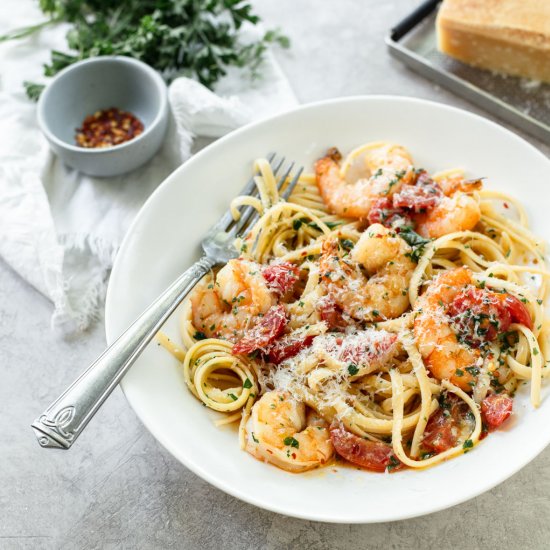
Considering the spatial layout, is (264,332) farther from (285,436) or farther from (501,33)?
(501,33)

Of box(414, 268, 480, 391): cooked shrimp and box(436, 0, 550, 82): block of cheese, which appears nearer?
box(414, 268, 480, 391): cooked shrimp

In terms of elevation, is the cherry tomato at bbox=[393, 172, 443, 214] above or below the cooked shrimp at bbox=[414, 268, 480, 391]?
above

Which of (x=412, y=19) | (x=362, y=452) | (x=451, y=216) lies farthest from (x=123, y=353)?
(x=412, y=19)

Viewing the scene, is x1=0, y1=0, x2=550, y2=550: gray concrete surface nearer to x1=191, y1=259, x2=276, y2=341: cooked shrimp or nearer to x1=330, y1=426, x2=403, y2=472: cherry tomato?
x1=330, y1=426, x2=403, y2=472: cherry tomato

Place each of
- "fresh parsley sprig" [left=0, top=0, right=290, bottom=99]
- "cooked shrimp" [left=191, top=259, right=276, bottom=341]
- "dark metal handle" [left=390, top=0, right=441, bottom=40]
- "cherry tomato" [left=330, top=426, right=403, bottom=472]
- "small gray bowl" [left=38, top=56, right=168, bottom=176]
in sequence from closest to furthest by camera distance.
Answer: "cherry tomato" [left=330, top=426, right=403, bottom=472], "cooked shrimp" [left=191, top=259, right=276, bottom=341], "small gray bowl" [left=38, top=56, right=168, bottom=176], "fresh parsley sprig" [left=0, top=0, right=290, bottom=99], "dark metal handle" [left=390, top=0, right=441, bottom=40]

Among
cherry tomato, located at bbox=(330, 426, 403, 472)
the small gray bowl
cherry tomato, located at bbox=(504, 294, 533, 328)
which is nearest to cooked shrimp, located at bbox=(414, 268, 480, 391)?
cherry tomato, located at bbox=(504, 294, 533, 328)
